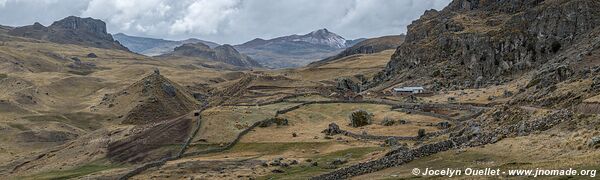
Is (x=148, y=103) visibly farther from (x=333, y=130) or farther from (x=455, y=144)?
(x=455, y=144)

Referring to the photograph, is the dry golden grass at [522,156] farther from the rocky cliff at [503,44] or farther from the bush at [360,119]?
the rocky cliff at [503,44]

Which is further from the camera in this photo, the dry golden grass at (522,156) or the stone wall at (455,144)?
the stone wall at (455,144)

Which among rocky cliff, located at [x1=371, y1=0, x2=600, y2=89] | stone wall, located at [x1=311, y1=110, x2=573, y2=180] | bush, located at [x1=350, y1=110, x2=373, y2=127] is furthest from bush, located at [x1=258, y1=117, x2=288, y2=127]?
rocky cliff, located at [x1=371, y1=0, x2=600, y2=89]

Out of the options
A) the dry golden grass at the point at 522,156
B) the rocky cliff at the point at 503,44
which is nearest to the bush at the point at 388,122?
the dry golden grass at the point at 522,156

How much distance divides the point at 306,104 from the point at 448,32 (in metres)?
72.7

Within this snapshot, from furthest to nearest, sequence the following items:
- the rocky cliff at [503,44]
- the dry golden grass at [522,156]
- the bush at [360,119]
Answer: the rocky cliff at [503,44] < the bush at [360,119] < the dry golden grass at [522,156]

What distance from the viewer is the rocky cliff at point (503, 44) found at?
140375 mm

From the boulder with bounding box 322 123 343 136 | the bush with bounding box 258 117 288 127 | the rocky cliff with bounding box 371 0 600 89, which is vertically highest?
the rocky cliff with bounding box 371 0 600 89

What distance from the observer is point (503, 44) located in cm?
14900

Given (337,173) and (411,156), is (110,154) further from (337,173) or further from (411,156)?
(411,156)

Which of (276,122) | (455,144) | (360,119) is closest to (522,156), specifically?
(455,144)

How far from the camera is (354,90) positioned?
190375mm

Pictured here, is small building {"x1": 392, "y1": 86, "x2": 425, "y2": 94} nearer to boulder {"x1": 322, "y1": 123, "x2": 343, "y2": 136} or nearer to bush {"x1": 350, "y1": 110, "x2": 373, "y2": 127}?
bush {"x1": 350, "y1": 110, "x2": 373, "y2": 127}

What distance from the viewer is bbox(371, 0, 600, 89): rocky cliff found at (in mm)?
140375
